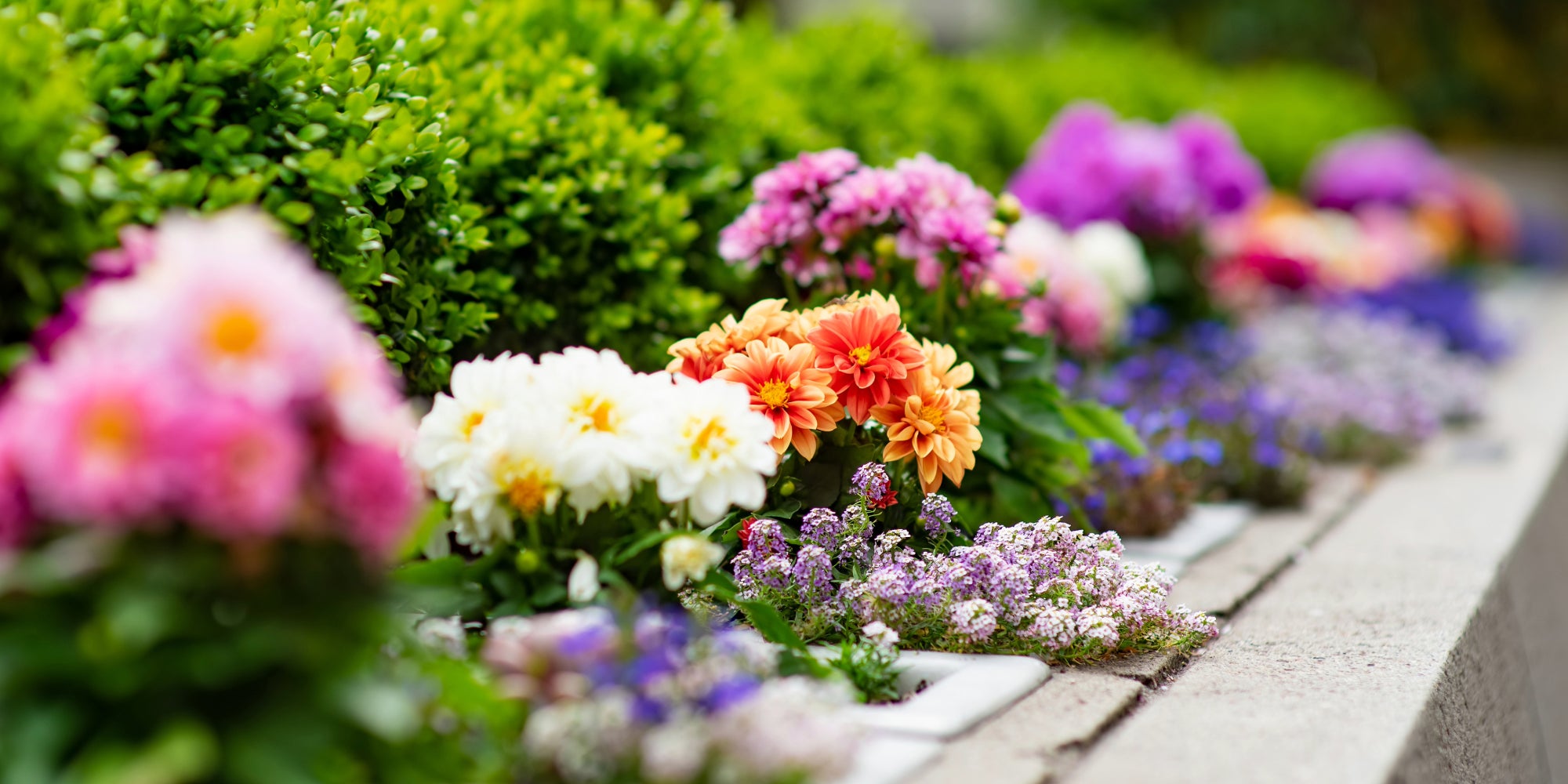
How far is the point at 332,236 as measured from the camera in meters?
2.36

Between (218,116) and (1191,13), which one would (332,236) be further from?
(1191,13)

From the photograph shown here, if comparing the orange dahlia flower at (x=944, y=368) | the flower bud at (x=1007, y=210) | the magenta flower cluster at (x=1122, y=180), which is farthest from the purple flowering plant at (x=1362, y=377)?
the orange dahlia flower at (x=944, y=368)

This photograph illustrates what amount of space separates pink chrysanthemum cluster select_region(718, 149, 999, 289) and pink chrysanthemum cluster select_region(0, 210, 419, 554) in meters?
1.68

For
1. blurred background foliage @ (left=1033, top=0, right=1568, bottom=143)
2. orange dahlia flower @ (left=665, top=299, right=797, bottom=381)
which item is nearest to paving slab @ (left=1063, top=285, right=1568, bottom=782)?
orange dahlia flower @ (left=665, top=299, right=797, bottom=381)

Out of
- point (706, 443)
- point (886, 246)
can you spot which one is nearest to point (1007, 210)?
point (886, 246)

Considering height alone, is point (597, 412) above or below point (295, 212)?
below

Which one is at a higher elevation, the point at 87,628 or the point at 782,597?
the point at 87,628

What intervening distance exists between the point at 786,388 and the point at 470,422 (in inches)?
23.2

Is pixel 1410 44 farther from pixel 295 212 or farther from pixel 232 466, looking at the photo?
pixel 232 466

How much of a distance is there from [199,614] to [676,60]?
2579mm

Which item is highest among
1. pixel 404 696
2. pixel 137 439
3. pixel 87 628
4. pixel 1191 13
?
pixel 137 439

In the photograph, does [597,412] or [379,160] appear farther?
[379,160]

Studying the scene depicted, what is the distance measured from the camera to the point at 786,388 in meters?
2.40

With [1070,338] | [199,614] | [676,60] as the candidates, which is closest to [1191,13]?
[1070,338]
